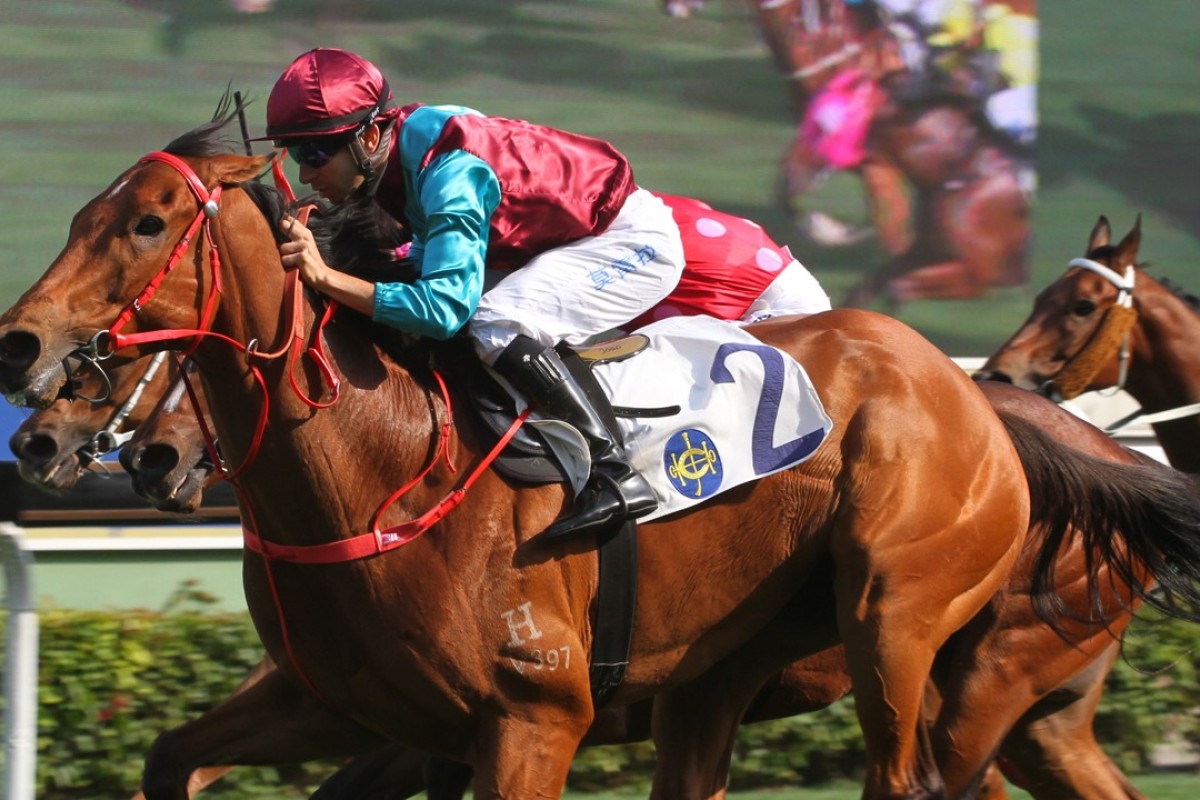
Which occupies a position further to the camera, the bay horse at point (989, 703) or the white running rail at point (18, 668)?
the bay horse at point (989, 703)

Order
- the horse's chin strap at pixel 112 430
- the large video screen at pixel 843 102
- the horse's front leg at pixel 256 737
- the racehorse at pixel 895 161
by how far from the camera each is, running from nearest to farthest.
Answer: the horse's front leg at pixel 256 737, the horse's chin strap at pixel 112 430, the large video screen at pixel 843 102, the racehorse at pixel 895 161

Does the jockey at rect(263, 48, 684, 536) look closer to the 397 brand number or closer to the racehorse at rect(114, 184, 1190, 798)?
the 397 brand number

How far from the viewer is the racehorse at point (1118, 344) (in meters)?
5.38

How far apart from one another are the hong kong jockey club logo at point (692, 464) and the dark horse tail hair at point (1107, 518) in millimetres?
925

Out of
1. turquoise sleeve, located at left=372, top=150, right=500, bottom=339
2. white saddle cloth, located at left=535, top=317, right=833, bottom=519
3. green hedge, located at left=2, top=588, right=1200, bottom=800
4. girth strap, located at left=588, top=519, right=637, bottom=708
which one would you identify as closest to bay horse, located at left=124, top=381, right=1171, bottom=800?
white saddle cloth, located at left=535, top=317, right=833, bottom=519

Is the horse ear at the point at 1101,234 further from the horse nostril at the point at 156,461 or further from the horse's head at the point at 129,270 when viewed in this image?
the horse's head at the point at 129,270

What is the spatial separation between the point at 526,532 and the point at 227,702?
0.93m

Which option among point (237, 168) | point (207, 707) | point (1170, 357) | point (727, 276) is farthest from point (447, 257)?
point (1170, 357)

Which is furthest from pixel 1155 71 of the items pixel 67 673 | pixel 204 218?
pixel 204 218

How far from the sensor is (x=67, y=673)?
5.29 metres

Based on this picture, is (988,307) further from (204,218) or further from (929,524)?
(204,218)

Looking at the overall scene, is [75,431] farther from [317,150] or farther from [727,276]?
[727,276]

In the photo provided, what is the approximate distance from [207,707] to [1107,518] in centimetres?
300

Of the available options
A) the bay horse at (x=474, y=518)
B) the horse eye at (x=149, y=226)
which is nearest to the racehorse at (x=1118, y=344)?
the bay horse at (x=474, y=518)
